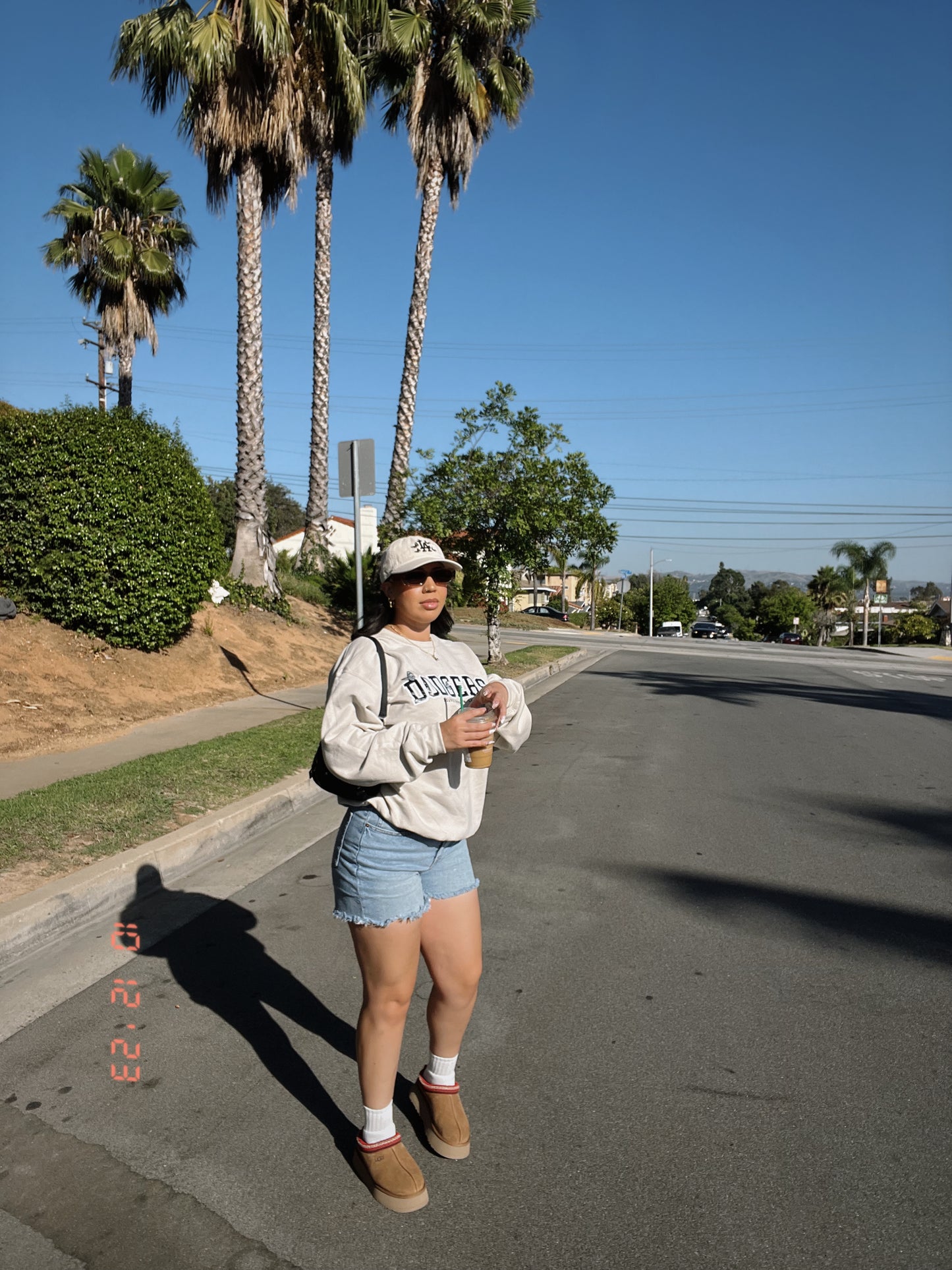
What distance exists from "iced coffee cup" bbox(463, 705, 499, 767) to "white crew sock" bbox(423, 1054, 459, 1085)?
38.1 inches

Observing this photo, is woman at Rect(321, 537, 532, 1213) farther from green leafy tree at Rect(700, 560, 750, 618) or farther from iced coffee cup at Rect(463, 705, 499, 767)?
green leafy tree at Rect(700, 560, 750, 618)

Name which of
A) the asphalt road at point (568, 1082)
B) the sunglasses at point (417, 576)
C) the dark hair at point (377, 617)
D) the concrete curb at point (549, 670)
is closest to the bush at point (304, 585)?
the concrete curb at point (549, 670)

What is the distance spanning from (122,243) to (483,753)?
25659 millimetres

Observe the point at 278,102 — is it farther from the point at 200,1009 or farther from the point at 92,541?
the point at 200,1009

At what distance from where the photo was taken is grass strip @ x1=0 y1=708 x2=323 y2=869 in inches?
210

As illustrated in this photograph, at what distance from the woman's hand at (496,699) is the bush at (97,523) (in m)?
9.10

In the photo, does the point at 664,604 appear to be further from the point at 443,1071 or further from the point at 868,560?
the point at 443,1071

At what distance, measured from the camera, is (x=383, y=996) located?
2654 millimetres

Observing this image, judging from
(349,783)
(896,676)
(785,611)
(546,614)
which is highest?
(785,611)

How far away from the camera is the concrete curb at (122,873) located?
4.29 metres

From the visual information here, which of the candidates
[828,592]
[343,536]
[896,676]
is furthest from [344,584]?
[828,592]

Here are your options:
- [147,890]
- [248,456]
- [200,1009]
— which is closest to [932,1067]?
[200,1009]

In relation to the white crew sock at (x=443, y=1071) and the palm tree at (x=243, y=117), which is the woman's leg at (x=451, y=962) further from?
the palm tree at (x=243, y=117)

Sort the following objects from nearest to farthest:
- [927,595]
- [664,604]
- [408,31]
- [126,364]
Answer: [408,31], [126,364], [664,604], [927,595]
